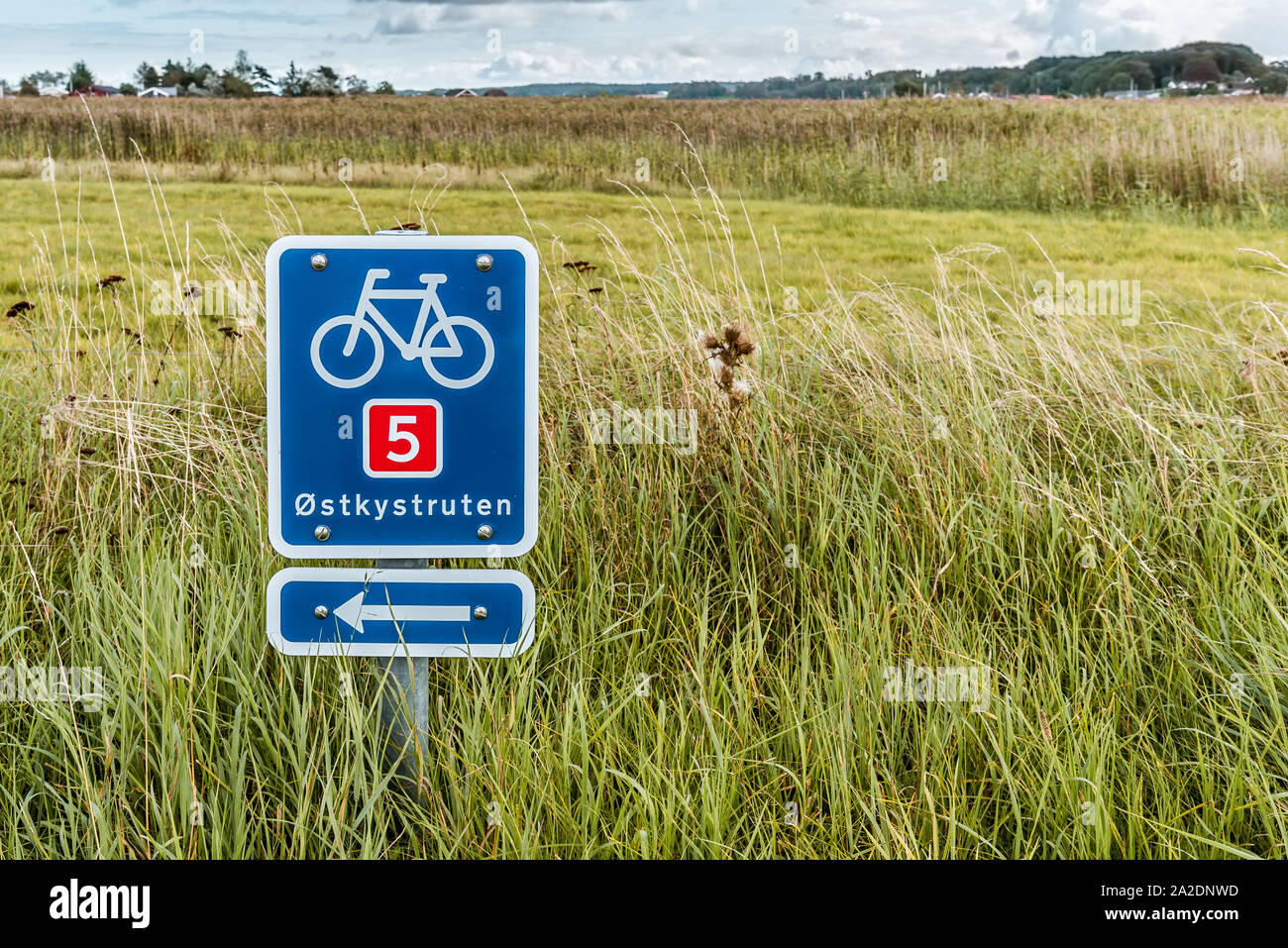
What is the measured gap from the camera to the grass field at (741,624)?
1746mm

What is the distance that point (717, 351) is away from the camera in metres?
2.89

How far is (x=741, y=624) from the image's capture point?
7.87 ft

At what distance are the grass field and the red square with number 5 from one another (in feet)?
1.15

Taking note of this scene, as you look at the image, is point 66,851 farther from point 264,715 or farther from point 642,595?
point 642,595

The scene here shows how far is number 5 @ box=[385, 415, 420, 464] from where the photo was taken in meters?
1.58

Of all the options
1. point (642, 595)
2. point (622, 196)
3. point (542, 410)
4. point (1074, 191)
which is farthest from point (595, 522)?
point (1074, 191)
